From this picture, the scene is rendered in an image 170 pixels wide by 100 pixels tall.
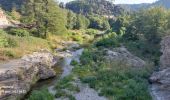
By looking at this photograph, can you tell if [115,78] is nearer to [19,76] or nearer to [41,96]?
[19,76]

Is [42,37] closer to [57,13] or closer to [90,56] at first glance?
[57,13]

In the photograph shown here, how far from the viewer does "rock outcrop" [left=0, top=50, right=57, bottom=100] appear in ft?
94.1

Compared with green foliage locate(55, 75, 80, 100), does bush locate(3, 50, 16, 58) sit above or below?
above

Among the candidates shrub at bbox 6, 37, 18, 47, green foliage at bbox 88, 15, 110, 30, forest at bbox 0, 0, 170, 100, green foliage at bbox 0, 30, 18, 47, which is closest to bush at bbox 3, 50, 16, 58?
forest at bbox 0, 0, 170, 100

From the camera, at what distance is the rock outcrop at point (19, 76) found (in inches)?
1129

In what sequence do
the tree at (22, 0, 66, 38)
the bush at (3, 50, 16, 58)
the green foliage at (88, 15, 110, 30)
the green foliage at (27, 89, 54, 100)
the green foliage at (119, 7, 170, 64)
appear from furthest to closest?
the green foliage at (88, 15, 110, 30)
the tree at (22, 0, 66, 38)
the green foliage at (119, 7, 170, 64)
the bush at (3, 50, 16, 58)
the green foliage at (27, 89, 54, 100)

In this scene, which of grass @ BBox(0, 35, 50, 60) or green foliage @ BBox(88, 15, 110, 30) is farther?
green foliage @ BBox(88, 15, 110, 30)

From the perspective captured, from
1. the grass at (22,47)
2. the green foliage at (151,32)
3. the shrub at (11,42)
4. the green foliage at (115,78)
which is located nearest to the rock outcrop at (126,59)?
the green foliage at (115,78)

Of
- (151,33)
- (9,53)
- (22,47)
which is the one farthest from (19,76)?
(151,33)

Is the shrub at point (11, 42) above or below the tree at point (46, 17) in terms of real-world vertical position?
below

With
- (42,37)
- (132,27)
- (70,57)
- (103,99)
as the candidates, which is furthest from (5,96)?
(132,27)

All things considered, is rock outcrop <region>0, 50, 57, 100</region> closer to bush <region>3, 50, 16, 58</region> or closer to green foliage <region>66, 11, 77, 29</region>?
bush <region>3, 50, 16, 58</region>

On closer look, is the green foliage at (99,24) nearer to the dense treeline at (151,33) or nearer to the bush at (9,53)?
the dense treeline at (151,33)

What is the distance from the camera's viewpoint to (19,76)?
32.0 meters
